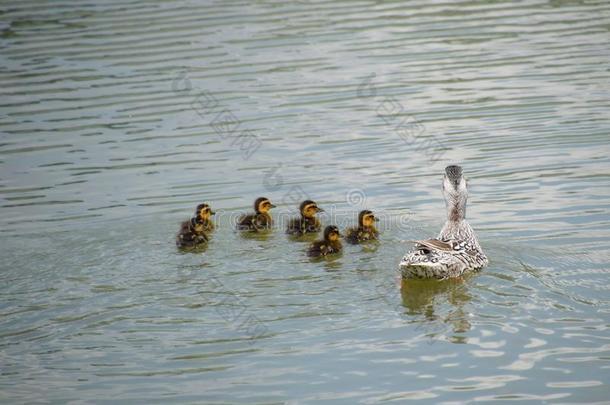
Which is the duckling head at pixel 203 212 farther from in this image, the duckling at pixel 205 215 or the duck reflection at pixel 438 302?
the duck reflection at pixel 438 302

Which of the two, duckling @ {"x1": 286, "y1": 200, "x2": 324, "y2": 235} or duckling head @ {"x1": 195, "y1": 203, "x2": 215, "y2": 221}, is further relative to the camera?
duckling @ {"x1": 286, "y1": 200, "x2": 324, "y2": 235}

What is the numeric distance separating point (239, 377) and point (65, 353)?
4.04 feet

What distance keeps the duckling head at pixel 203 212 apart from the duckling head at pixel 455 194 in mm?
2087

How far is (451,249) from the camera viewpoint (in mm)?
8148

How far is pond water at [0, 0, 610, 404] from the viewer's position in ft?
21.6

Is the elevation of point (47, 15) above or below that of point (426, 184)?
above

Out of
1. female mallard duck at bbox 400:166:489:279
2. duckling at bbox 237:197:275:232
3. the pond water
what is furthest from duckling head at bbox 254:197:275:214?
female mallard duck at bbox 400:166:489:279

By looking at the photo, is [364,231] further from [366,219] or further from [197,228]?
[197,228]

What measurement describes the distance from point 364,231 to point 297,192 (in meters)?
1.70

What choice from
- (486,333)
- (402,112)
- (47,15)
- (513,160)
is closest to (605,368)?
(486,333)

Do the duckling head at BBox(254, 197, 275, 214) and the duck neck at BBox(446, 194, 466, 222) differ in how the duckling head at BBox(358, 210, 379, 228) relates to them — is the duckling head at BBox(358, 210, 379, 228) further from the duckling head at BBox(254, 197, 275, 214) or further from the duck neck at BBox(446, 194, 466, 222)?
the duckling head at BBox(254, 197, 275, 214)

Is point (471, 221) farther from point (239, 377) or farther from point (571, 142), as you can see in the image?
point (239, 377)

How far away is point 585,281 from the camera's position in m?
7.68

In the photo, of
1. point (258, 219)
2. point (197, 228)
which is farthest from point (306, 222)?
point (197, 228)
